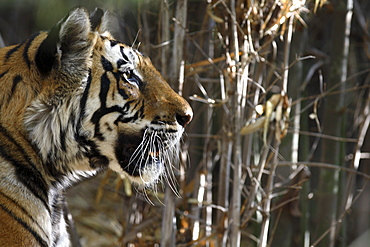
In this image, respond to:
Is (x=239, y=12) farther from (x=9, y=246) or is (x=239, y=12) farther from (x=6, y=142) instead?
(x=9, y=246)

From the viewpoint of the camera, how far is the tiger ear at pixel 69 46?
6.28 ft

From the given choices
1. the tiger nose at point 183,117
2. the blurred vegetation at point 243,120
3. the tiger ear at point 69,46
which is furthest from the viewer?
the blurred vegetation at point 243,120

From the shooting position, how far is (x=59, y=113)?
2037mm

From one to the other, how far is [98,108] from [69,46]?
274mm

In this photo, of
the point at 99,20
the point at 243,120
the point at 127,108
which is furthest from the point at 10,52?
the point at 243,120

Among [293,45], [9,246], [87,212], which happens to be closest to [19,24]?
[87,212]

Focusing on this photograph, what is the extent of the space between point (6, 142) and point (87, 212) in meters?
3.44

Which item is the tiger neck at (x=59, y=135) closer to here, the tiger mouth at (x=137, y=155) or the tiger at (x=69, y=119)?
the tiger at (x=69, y=119)

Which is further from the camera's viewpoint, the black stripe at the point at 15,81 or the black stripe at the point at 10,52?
the black stripe at the point at 10,52

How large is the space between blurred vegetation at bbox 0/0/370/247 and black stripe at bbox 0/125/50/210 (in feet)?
2.12

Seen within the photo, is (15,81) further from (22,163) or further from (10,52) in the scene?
(22,163)

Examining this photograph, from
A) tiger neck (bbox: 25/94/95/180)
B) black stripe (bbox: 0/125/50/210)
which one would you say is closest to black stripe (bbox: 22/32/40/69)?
tiger neck (bbox: 25/94/95/180)

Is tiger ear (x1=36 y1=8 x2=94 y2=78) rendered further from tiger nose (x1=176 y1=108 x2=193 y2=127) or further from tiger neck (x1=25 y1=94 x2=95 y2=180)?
tiger nose (x1=176 y1=108 x2=193 y2=127)

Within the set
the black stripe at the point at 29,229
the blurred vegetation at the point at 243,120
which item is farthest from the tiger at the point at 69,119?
the blurred vegetation at the point at 243,120
